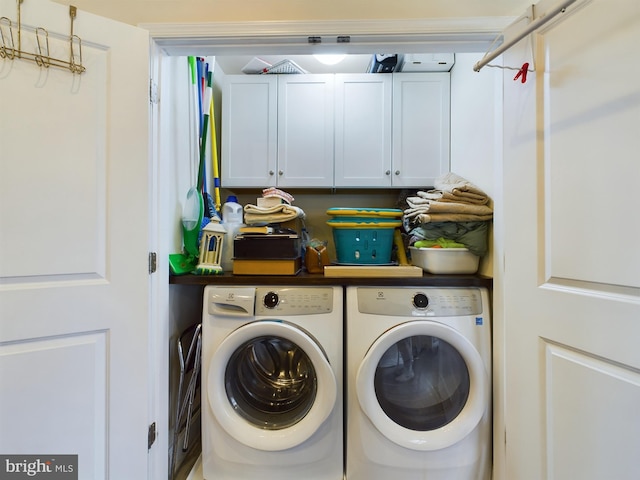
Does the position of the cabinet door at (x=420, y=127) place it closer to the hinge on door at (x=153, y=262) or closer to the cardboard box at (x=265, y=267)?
the cardboard box at (x=265, y=267)

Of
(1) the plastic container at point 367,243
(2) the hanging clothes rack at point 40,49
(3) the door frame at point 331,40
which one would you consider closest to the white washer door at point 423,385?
(3) the door frame at point 331,40

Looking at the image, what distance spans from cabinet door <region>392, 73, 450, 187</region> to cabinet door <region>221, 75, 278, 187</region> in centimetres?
84

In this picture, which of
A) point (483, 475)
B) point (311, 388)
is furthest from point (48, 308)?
point (483, 475)

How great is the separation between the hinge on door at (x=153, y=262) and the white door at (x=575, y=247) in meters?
1.38

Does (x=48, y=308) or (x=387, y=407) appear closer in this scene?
(x=48, y=308)

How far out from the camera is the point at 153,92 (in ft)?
3.51

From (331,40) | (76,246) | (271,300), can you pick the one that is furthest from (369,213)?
(76,246)

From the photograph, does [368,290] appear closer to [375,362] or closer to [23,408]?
[375,362]

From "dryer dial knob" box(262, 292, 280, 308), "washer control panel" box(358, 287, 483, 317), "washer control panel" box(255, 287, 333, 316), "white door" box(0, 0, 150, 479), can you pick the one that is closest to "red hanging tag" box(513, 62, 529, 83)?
A: "washer control panel" box(358, 287, 483, 317)

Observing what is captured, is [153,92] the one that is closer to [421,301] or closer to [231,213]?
[231,213]

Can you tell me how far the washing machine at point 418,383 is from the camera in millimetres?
1100

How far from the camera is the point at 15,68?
0.86 m

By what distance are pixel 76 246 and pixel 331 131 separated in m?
1.48

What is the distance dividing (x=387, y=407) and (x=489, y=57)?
141cm
